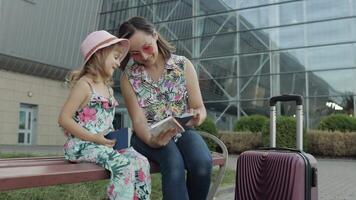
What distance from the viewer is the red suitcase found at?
9.66 ft

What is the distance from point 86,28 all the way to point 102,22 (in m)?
1.66

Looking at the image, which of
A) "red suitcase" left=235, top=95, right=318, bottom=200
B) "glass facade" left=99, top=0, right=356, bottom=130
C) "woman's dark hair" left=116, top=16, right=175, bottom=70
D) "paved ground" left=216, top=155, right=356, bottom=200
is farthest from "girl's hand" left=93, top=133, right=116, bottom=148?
"glass facade" left=99, top=0, right=356, bottom=130

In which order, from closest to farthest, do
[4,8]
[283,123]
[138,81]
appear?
[138,81]
[283,123]
[4,8]

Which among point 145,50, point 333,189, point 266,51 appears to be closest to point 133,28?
point 145,50

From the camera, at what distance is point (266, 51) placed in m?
24.7

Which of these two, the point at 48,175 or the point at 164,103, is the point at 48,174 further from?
the point at 164,103

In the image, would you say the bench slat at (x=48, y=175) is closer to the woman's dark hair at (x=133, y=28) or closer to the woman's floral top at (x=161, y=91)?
the woman's floral top at (x=161, y=91)

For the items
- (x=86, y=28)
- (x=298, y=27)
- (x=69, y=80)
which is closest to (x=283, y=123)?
(x=298, y=27)

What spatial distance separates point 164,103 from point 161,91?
87 mm

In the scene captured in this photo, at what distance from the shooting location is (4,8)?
23.8m

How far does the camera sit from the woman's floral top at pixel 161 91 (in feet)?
11.1

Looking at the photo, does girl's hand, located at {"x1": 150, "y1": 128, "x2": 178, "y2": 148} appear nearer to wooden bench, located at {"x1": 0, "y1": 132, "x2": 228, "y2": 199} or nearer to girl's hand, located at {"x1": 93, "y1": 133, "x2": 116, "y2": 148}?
girl's hand, located at {"x1": 93, "y1": 133, "x2": 116, "y2": 148}

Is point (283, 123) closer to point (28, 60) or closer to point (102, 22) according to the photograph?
point (28, 60)

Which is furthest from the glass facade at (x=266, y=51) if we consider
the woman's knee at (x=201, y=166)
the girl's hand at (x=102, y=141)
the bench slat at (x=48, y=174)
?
the bench slat at (x=48, y=174)
